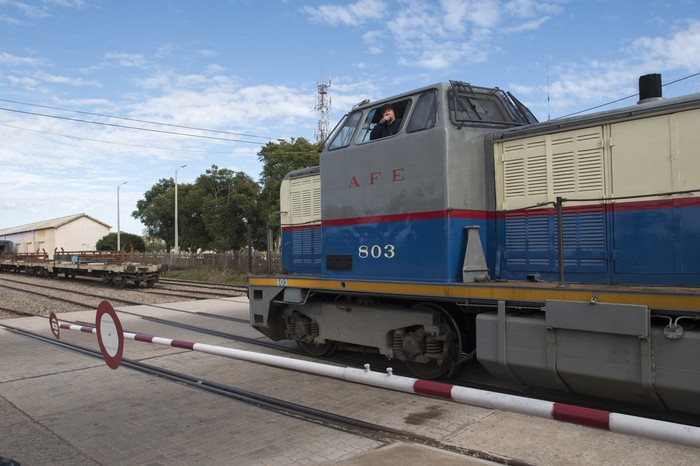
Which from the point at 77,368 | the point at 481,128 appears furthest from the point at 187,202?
the point at 481,128

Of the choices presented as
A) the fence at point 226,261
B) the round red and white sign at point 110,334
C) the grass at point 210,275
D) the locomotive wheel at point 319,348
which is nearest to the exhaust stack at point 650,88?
the locomotive wheel at point 319,348

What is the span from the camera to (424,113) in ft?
20.1

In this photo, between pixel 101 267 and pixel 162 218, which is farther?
pixel 162 218

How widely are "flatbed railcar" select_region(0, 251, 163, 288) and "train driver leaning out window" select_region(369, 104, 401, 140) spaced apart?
17548 mm

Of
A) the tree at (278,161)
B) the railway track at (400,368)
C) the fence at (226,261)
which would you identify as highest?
the tree at (278,161)

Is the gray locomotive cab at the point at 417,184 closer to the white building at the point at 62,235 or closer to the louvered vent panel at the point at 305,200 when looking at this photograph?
the louvered vent panel at the point at 305,200

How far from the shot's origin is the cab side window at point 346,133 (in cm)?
704

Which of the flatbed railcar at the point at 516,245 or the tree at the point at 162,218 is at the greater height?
the tree at the point at 162,218

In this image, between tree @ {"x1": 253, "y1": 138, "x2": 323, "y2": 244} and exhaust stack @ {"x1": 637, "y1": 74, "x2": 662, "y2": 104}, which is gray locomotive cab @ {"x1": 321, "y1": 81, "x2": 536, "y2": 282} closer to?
exhaust stack @ {"x1": 637, "y1": 74, "x2": 662, "y2": 104}

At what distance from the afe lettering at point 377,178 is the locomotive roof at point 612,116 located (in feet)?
3.83

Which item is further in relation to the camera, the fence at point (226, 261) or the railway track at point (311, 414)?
the fence at point (226, 261)

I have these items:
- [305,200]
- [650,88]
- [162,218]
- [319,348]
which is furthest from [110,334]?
[162,218]

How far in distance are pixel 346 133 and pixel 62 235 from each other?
178 feet

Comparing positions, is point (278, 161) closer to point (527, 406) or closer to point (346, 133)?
point (346, 133)
